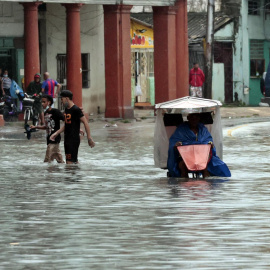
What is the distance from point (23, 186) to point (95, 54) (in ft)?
82.4

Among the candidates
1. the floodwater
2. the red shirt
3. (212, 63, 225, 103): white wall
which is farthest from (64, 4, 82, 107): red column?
(212, 63, 225, 103): white wall

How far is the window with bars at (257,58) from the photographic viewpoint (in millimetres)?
52719

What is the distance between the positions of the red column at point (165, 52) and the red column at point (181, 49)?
59 cm

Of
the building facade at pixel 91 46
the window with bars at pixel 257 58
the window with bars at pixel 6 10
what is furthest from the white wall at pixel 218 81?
the window with bars at pixel 6 10

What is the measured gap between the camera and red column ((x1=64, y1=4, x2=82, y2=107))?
35.9m

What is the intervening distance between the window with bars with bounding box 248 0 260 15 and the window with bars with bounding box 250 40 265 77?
52.3 inches

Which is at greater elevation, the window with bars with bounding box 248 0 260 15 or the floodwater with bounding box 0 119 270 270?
the window with bars with bounding box 248 0 260 15

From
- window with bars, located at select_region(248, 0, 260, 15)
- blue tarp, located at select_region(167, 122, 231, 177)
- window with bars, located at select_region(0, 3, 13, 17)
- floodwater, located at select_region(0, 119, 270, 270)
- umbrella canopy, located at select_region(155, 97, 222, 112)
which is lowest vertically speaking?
floodwater, located at select_region(0, 119, 270, 270)

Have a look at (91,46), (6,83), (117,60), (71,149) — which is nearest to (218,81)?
(91,46)

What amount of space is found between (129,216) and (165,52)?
25.9 meters

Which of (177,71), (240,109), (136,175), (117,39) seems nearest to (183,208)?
(136,175)

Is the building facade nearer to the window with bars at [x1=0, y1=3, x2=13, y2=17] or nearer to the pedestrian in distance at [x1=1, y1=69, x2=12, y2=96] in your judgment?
the window with bars at [x1=0, y1=3, x2=13, y2=17]

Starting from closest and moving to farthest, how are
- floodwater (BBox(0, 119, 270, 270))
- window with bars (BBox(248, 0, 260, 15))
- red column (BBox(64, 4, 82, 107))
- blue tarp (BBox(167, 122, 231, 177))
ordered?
floodwater (BBox(0, 119, 270, 270)) < blue tarp (BBox(167, 122, 231, 177)) < red column (BBox(64, 4, 82, 107)) < window with bars (BBox(248, 0, 260, 15))

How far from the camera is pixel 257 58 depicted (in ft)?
173
